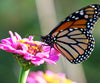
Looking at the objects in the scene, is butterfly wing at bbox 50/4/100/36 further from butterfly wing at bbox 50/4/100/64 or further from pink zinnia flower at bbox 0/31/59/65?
pink zinnia flower at bbox 0/31/59/65

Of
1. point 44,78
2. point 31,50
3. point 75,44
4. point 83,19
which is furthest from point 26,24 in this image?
point 31,50

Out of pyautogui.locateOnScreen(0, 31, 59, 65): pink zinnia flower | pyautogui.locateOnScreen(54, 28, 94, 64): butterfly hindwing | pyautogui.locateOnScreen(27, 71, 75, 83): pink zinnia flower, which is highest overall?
pyautogui.locateOnScreen(0, 31, 59, 65): pink zinnia flower

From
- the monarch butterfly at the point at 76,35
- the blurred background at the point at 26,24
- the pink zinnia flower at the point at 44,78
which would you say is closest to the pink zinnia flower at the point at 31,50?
the monarch butterfly at the point at 76,35

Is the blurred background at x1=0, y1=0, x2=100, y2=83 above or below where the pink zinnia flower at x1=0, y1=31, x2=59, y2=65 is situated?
below

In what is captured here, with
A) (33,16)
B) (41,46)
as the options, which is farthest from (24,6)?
(41,46)

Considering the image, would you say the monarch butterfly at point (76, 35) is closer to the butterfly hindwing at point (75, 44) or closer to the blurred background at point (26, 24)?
the butterfly hindwing at point (75, 44)

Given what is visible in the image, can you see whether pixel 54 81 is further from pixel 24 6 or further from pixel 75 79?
pixel 24 6

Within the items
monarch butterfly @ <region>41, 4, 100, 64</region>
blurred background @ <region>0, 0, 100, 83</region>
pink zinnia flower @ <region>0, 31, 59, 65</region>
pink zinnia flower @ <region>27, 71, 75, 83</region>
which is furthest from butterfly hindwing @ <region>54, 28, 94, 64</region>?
blurred background @ <region>0, 0, 100, 83</region>
